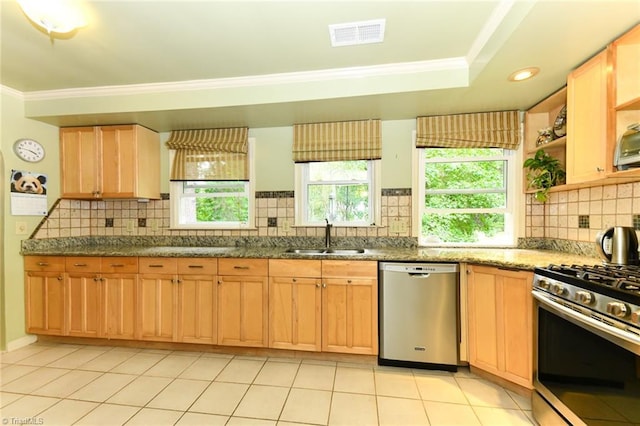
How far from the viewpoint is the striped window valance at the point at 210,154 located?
2936 mm

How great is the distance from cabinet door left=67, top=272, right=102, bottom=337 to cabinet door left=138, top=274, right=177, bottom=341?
44 centimetres

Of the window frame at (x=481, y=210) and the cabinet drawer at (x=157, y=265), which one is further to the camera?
the window frame at (x=481, y=210)

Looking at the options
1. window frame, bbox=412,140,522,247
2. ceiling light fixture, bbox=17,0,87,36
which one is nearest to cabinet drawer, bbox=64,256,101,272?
ceiling light fixture, bbox=17,0,87,36

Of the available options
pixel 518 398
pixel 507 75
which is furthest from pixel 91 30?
pixel 518 398

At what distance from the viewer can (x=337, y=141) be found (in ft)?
9.20

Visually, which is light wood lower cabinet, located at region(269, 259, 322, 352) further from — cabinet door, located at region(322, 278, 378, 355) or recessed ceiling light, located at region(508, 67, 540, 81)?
recessed ceiling light, located at region(508, 67, 540, 81)

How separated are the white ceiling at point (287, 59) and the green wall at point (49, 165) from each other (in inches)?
7.0

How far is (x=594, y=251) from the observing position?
81.7 inches

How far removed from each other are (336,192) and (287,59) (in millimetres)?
1363

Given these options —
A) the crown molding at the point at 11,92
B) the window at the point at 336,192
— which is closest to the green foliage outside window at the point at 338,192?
the window at the point at 336,192

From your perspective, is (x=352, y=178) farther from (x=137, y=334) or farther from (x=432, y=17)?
(x=137, y=334)

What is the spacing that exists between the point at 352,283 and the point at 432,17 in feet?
6.23

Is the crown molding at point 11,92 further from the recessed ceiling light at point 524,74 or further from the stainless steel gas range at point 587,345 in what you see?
the stainless steel gas range at point 587,345

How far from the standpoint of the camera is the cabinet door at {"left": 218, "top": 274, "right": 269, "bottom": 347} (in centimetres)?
240
